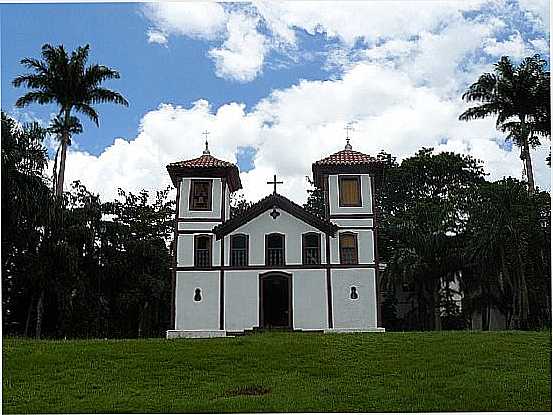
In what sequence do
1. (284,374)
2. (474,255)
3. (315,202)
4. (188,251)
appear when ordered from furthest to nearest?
(315,202), (474,255), (188,251), (284,374)

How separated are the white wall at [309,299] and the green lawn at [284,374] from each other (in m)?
4.49

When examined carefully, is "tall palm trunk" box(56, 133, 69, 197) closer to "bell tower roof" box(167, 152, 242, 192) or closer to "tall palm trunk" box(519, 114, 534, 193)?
"bell tower roof" box(167, 152, 242, 192)

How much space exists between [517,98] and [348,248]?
1095cm

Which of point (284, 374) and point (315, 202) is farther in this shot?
point (315, 202)

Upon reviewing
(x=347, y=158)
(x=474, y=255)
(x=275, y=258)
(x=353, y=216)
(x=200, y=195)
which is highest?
(x=347, y=158)

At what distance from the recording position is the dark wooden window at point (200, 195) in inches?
908

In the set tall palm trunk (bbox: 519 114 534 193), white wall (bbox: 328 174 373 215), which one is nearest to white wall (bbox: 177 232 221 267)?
white wall (bbox: 328 174 373 215)

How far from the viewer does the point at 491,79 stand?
28.9 m

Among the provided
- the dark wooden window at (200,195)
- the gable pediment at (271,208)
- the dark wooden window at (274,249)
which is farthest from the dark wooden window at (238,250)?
the dark wooden window at (200,195)

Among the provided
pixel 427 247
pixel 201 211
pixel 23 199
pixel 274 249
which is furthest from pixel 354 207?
pixel 23 199

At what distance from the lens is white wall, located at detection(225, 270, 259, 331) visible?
21.5 metres

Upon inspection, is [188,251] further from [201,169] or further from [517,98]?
[517,98]

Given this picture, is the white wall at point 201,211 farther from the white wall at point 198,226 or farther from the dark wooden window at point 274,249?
the dark wooden window at point 274,249

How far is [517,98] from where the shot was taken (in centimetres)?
2822
